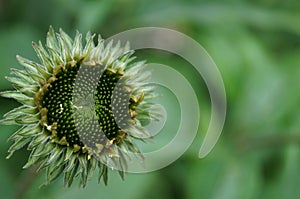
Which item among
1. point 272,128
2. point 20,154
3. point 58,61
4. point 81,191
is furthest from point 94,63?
point 272,128

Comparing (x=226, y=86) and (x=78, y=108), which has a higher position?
(x=226, y=86)

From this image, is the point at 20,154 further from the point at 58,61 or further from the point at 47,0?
the point at 58,61

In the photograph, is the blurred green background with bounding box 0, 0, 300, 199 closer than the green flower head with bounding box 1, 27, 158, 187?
No

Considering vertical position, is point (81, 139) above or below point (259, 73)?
below

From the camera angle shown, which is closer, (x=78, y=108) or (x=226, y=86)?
(x=78, y=108)
